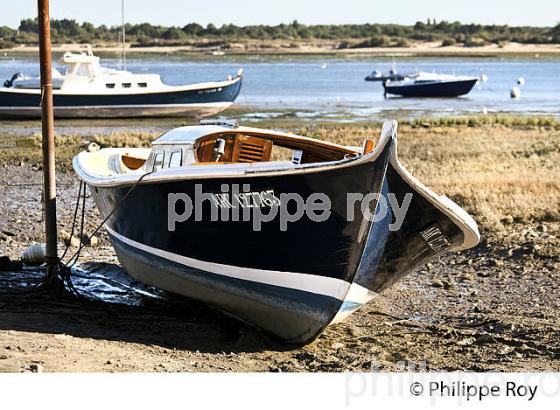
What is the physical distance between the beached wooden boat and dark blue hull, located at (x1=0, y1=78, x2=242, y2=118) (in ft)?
95.1

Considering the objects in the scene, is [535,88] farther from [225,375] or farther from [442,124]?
[225,375]

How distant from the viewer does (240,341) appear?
1056cm

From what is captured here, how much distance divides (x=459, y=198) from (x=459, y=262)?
3.45 meters

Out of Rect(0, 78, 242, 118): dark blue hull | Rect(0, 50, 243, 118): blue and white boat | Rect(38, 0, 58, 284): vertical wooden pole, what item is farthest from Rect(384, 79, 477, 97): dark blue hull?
Rect(38, 0, 58, 284): vertical wooden pole

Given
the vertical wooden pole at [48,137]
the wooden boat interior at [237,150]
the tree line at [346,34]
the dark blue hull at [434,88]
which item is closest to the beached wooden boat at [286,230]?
the wooden boat interior at [237,150]

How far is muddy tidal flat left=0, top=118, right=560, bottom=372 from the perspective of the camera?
9656mm

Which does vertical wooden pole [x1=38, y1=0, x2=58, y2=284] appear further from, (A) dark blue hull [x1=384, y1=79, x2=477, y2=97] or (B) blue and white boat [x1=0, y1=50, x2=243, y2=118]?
(A) dark blue hull [x1=384, y1=79, x2=477, y2=97]

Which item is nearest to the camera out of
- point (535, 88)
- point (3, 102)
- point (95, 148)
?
point (95, 148)

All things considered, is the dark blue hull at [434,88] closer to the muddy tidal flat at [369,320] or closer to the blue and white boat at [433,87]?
the blue and white boat at [433,87]

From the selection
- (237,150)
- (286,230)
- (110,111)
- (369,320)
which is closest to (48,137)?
(237,150)

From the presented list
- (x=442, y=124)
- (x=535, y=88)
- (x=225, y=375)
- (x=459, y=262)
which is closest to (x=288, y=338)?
(x=225, y=375)

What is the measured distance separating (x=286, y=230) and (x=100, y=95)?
3102cm

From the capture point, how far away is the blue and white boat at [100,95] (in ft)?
131

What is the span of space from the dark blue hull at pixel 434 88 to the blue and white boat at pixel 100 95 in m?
16.3
